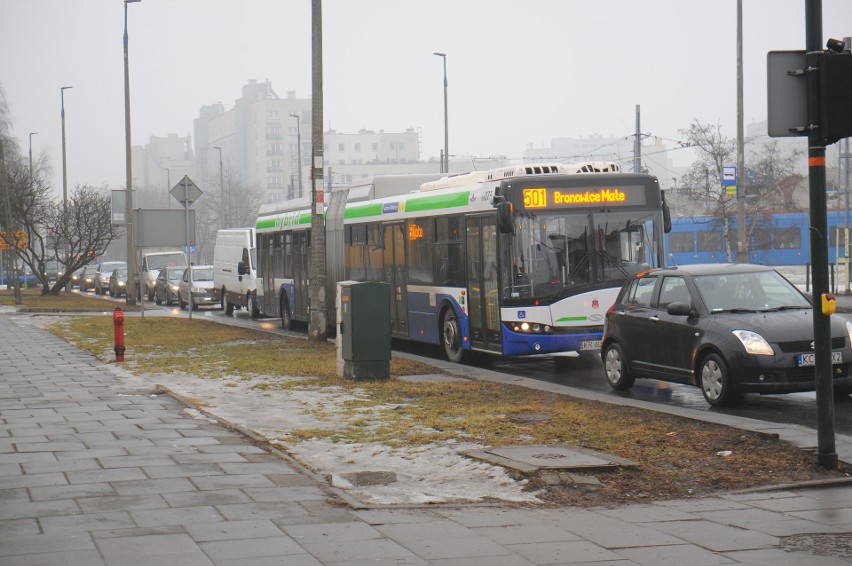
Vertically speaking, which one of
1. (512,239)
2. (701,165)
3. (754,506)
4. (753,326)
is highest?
(701,165)

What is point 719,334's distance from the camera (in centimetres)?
1273

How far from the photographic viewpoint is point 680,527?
6895mm

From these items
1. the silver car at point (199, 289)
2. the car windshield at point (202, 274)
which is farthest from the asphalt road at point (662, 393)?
the car windshield at point (202, 274)

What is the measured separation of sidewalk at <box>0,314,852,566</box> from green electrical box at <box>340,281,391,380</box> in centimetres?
511

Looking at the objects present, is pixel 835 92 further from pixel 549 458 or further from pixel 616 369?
pixel 616 369

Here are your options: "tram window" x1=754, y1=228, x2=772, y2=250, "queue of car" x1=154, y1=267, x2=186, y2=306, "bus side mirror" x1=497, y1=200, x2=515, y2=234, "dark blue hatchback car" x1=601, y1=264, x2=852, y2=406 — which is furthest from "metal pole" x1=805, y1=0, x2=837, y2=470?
"tram window" x1=754, y1=228, x2=772, y2=250

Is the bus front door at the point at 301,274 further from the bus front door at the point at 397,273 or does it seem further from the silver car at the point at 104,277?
the silver car at the point at 104,277

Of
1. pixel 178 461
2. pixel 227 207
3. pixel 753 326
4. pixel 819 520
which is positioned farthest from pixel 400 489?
pixel 227 207

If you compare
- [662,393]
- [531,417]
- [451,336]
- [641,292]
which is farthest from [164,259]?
[531,417]

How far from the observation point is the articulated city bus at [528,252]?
1689 centimetres

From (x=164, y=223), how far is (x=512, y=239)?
15574 mm

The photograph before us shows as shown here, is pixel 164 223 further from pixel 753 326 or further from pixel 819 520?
pixel 819 520

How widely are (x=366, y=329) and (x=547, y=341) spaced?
315 centimetres

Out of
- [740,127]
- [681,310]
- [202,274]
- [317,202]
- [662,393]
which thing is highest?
[740,127]
